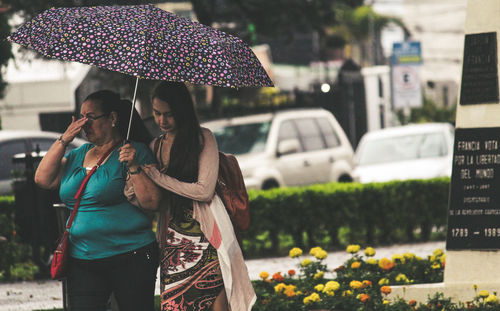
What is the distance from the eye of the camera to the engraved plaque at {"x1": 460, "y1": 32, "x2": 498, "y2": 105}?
23.7ft

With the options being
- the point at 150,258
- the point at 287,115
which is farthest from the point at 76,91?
the point at 150,258

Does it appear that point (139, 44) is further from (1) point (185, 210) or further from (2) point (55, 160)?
(1) point (185, 210)

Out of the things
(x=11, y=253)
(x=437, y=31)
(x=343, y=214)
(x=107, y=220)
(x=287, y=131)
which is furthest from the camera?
(x=437, y=31)

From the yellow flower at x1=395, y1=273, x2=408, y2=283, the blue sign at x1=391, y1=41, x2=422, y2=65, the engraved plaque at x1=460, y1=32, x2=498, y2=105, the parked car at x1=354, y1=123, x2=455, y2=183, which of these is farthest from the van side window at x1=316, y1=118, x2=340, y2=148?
the engraved plaque at x1=460, y1=32, x2=498, y2=105

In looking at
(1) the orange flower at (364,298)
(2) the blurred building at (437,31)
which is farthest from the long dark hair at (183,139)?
(2) the blurred building at (437,31)

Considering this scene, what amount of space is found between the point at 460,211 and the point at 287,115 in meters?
9.55

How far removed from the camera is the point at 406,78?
81.8 feet

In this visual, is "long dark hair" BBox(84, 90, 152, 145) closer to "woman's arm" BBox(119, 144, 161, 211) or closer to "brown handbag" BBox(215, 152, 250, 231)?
"woman's arm" BBox(119, 144, 161, 211)

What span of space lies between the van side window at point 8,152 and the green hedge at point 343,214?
330 cm

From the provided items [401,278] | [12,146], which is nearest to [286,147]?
[12,146]

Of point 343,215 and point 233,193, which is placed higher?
point 233,193

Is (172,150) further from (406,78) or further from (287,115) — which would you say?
(406,78)

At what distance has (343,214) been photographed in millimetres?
13531

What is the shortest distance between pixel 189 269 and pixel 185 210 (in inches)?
12.4
